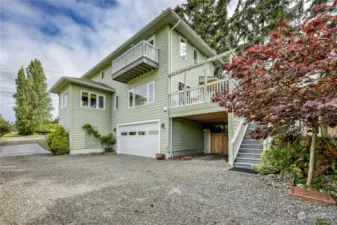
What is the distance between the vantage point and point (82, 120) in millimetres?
11617

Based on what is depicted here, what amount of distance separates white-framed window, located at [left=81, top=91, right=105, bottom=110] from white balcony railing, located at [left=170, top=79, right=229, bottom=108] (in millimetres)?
6822

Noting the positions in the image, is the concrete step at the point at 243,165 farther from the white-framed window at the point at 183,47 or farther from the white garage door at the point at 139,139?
the white-framed window at the point at 183,47

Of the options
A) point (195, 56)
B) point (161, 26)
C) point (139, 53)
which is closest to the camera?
point (139, 53)

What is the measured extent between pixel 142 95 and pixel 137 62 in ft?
7.68

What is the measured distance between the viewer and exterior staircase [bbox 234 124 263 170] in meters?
5.93

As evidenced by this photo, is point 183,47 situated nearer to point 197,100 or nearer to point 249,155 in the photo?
point 197,100

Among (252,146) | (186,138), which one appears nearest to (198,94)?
(186,138)

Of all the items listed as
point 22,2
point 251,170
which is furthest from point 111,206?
point 22,2

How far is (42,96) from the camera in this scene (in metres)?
25.6

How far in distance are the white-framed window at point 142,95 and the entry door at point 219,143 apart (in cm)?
527

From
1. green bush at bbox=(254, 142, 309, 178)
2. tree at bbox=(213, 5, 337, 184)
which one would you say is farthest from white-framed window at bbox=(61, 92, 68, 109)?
green bush at bbox=(254, 142, 309, 178)

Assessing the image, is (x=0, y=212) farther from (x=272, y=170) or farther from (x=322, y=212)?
(x=272, y=170)

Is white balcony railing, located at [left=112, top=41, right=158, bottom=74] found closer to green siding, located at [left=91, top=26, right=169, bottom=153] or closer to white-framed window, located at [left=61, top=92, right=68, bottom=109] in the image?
green siding, located at [left=91, top=26, right=169, bottom=153]

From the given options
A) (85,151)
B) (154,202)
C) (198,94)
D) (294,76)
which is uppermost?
(198,94)
